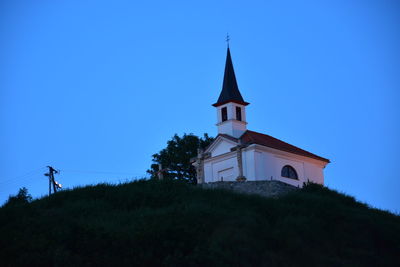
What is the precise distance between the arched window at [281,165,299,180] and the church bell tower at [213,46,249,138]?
404 cm

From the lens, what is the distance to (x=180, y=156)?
51594mm

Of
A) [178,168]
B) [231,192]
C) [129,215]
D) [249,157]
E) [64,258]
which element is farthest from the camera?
[178,168]

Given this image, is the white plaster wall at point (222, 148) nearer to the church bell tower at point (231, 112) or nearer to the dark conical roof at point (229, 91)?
the church bell tower at point (231, 112)

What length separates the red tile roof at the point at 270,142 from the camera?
38.8 meters

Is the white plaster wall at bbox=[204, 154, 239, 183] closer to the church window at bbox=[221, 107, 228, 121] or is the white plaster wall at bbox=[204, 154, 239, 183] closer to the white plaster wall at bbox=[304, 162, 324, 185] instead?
the church window at bbox=[221, 107, 228, 121]

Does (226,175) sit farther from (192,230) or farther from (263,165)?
(192,230)

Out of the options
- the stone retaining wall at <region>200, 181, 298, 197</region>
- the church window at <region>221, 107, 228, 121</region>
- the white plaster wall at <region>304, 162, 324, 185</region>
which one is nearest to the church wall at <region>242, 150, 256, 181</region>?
the church window at <region>221, 107, 228, 121</region>

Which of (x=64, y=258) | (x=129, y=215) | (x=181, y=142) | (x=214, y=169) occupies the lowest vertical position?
(x=64, y=258)

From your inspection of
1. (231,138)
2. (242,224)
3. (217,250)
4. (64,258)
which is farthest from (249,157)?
(64,258)

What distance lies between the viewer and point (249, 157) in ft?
125

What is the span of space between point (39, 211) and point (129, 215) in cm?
457

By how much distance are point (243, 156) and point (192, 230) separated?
1418cm

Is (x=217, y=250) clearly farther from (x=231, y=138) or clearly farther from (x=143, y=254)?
(x=231, y=138)

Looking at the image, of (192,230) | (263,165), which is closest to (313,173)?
(263,165)
